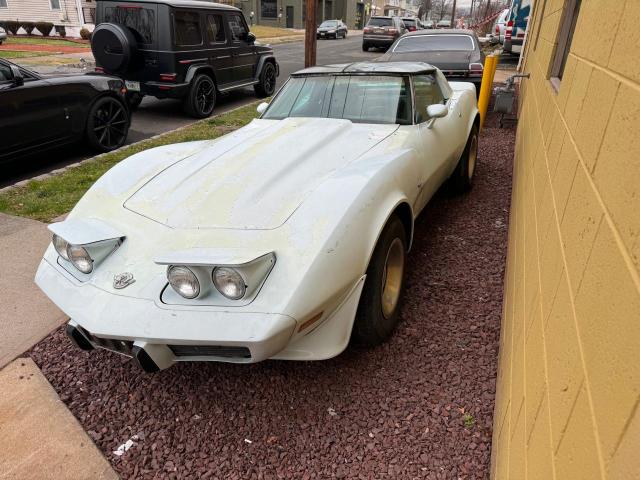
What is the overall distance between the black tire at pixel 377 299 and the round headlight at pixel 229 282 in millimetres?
742

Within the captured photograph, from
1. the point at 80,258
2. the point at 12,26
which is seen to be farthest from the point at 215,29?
the point at 12,26

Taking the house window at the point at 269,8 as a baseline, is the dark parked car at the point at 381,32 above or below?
below

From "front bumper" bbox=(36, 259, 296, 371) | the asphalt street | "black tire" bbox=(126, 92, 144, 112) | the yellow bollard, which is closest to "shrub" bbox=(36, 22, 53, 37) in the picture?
the asphalt street

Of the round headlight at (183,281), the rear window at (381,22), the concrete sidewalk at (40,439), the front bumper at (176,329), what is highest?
the rear window at (381,22)

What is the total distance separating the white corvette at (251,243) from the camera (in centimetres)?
193

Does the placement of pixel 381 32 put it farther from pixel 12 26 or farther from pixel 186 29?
pixel 12 26

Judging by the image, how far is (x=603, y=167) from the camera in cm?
114

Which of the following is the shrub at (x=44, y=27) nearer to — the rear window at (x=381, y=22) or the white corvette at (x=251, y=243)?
the rear window at (x=381, y=22)

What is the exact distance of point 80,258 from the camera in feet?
7.43

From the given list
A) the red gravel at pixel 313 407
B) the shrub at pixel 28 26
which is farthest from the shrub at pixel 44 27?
the red gravel at pixel 313 407

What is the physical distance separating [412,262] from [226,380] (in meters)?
1.79

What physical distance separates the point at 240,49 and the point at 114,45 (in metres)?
2.85

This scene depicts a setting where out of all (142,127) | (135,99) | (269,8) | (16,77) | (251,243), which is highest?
(269,8)

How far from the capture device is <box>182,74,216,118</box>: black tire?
27.5 feet
